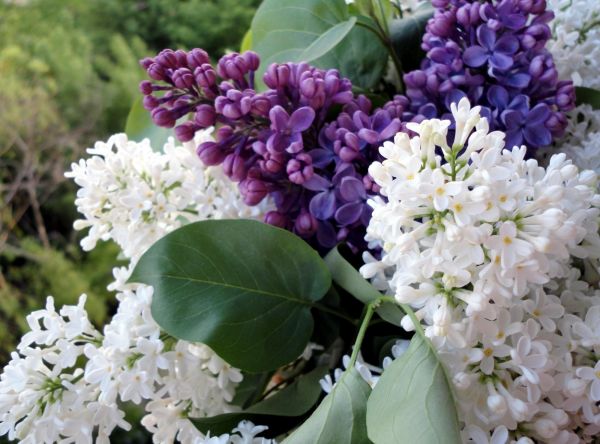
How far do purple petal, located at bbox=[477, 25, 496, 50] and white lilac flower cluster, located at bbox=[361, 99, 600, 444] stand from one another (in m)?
0.12

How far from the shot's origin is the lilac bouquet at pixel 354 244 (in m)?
0.33

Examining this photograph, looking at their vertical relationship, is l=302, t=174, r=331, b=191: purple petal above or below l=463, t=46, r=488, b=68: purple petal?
below

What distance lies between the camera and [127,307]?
0.44 m

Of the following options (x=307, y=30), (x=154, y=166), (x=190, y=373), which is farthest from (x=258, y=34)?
(x=190, y=373)

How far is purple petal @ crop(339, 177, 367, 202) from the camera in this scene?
0.42 metres

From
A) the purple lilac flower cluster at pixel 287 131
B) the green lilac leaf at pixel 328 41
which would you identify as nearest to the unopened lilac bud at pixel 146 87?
the purple lilac flower cluster at pixel 287 131

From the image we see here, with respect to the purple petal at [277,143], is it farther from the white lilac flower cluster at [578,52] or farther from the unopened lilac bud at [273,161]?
the white lilac flower cluster at [578,52]

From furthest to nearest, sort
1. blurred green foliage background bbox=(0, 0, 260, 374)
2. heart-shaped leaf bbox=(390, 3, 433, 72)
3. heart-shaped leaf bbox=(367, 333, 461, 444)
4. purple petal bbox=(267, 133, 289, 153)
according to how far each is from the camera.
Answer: blurred green foliage background bbox=(0, 0, 260, 374), heart-shaped leaf bbox=(390, 3, 433, 72), purple petal bbox=(267, 133, 289, 153), heart-shaped leaf bbox=(367, 333, 461, 444)

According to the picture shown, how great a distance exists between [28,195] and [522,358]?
63.0 inches

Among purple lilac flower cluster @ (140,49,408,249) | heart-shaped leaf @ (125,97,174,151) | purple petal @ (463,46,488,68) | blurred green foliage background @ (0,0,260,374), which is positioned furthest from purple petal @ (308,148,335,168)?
blurred green foliage background @ (0,0,260,374)

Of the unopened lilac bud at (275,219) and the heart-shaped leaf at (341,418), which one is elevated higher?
the unopened lilac bud at (275,219)

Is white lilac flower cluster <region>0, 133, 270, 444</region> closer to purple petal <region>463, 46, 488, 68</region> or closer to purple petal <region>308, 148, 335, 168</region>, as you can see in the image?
purple petal <region>308, 148, 335, 168</region>

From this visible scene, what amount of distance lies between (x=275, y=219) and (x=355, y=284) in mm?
69

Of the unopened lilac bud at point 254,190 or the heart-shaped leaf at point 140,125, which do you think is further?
the heart-shaped leaf at point 140,125
